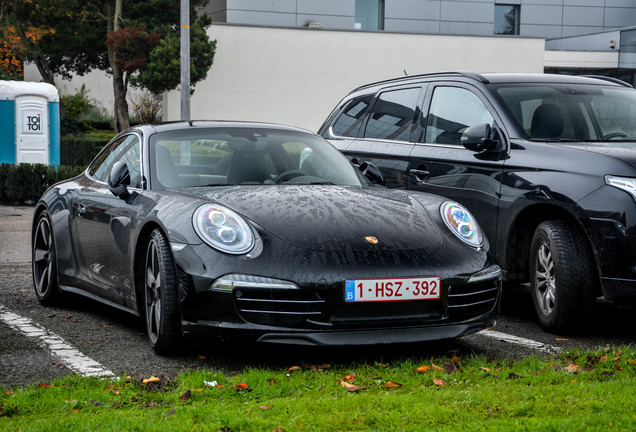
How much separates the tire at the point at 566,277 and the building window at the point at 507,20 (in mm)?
40526

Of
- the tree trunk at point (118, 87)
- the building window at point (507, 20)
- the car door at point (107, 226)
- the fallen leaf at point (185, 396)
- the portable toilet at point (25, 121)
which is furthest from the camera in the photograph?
the building window at point (507, 20)

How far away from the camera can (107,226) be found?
5801mm

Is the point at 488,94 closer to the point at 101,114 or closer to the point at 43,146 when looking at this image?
the point at 43,146

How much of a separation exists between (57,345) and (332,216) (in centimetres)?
182

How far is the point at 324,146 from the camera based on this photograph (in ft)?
20.7

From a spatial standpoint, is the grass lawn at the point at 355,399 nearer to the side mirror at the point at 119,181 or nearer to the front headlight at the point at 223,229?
the front headlight at the point at 223,229

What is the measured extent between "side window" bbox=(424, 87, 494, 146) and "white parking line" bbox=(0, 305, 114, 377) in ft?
10.3

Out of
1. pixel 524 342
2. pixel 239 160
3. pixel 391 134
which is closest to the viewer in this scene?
pixel 524 342

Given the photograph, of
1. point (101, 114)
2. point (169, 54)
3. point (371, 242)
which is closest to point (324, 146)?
point (371, 242)

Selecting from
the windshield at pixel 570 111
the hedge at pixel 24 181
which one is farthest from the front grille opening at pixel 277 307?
the hedge at pixel 24 181

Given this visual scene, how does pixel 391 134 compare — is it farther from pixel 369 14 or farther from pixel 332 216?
pixel 369 14

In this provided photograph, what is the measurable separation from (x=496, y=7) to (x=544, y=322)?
4058 centimetres

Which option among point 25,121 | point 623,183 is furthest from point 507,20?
point 623,183

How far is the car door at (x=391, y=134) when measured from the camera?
7258mm
